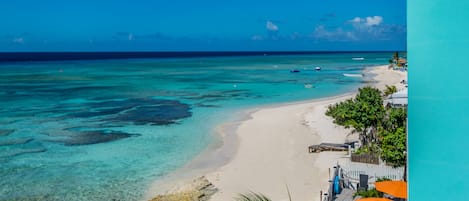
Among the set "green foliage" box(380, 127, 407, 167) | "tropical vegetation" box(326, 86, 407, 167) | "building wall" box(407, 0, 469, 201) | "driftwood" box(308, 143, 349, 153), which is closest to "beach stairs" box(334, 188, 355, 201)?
"green foliage" box(380, 127, 407, 167)

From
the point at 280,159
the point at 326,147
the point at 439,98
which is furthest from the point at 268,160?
the point at 439,98

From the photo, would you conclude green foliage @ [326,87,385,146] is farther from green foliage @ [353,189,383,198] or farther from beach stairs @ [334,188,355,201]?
green foliage @ [353,189,383,198]

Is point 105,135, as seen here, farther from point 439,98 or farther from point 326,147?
point 439,98

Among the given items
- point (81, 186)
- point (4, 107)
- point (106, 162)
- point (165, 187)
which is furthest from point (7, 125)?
point (165, 187)

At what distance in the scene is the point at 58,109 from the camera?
121 feet

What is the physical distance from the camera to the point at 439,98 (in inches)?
124

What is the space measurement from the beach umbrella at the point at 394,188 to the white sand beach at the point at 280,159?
11.3 feet

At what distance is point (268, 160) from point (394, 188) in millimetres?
8703

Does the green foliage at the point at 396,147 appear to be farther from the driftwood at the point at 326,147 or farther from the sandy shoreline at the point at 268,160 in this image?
the driftwood at the point at 326,147

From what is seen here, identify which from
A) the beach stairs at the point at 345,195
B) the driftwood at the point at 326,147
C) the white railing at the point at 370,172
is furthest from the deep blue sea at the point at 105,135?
the white railing at the point at 370,172

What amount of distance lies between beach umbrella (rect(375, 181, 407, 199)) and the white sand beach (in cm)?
343

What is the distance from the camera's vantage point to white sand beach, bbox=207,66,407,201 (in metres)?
15.5

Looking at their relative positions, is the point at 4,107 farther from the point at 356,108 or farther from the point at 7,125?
the point at 356,108

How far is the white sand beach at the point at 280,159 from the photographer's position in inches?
611
